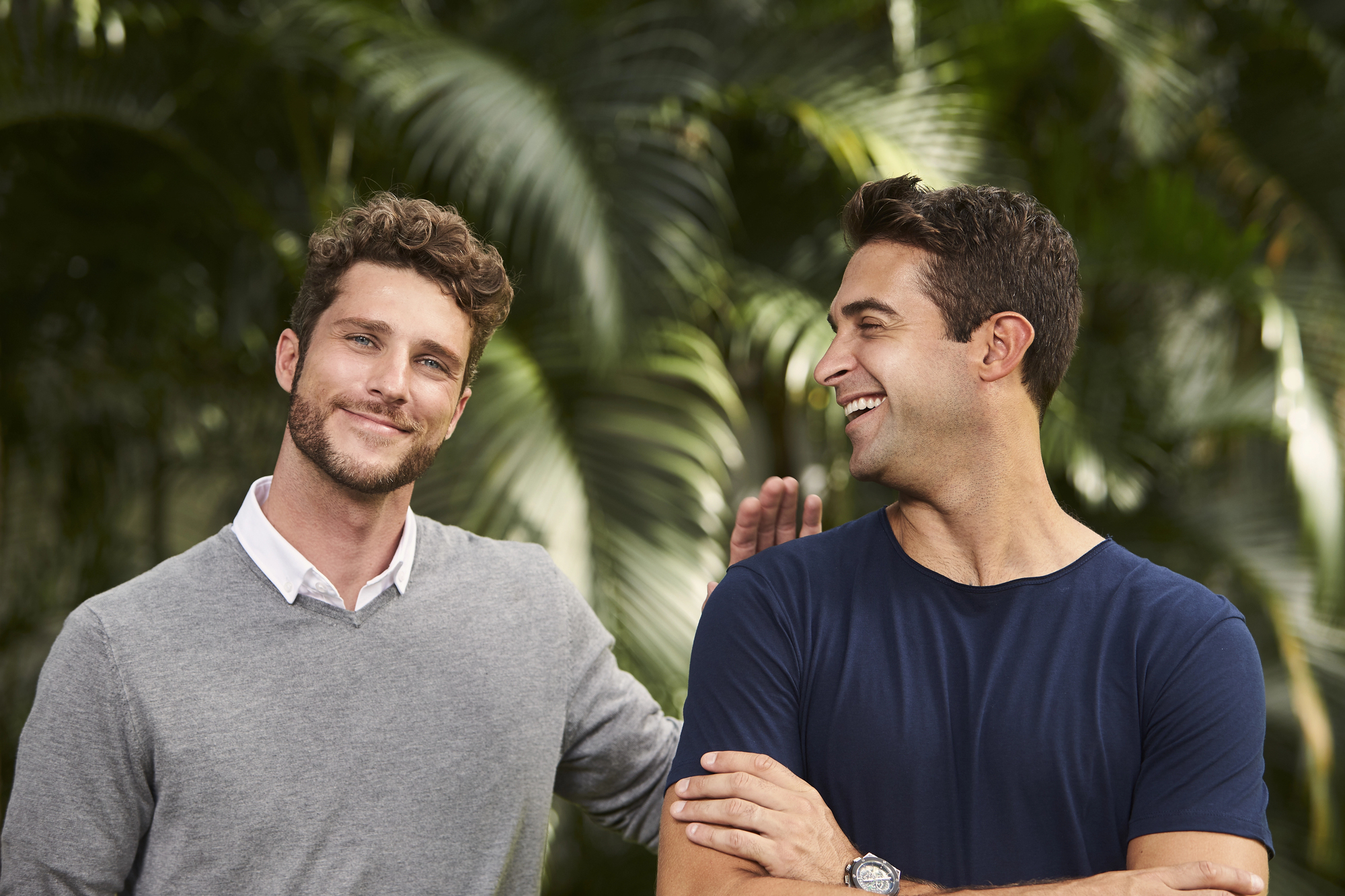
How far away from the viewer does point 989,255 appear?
5.35 ft

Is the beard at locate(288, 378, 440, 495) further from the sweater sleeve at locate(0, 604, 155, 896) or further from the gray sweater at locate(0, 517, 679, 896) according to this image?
the sweater sleeve at locate(0, 604, 155, 896)

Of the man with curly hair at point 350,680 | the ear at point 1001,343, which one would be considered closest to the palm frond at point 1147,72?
the ear at point 1001,343

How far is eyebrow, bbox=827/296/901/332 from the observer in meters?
1.61

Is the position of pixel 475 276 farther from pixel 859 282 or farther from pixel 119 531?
pixel 119 531

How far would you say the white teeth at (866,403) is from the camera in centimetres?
161

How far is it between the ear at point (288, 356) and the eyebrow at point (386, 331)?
127 mm

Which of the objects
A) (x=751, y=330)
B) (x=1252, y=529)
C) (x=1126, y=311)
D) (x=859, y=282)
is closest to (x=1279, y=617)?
(x=1252, y=529)

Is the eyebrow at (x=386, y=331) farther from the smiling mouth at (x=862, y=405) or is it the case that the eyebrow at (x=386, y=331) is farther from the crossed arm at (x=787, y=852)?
the crossed arm at (x=787, y=852)

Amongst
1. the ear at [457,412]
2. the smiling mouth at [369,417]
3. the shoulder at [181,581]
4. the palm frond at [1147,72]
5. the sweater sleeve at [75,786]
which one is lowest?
the sweater sleeve at [75,786]

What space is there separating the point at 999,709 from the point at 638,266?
1.60 metres

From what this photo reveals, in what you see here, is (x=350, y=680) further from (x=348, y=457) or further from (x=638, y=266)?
(x=638, y=266)

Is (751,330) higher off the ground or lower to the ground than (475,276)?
higher

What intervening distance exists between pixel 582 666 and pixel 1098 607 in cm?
84

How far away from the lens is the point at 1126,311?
4.48 metres
